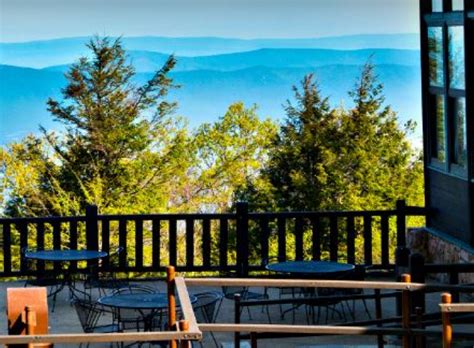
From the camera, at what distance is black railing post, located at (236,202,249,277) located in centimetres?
1180

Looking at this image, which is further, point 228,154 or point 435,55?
point 228,154

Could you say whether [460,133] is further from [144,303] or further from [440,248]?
[144,303]

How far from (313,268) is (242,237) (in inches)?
82.5

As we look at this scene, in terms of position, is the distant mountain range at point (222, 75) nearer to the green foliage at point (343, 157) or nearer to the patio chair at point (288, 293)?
the green foliage at point (343, 157)

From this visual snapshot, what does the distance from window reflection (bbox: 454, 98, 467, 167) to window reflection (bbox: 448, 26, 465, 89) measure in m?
0.20

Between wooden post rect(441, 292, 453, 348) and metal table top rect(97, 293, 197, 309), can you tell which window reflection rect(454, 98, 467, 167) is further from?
A: wooden post rect(441, 292, 453, 348)

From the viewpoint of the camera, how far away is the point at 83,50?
3434cm

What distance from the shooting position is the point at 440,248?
11.5 meters

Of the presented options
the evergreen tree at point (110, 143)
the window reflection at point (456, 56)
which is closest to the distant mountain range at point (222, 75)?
the evergreen tree at point (110, 143)

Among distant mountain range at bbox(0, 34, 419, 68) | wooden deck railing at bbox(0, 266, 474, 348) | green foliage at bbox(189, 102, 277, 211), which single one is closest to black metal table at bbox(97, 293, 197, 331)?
wooden deck railing at bbox(0, 266, 474, 348)

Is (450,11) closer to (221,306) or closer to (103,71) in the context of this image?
(221,306)

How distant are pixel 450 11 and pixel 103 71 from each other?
71.1 ft

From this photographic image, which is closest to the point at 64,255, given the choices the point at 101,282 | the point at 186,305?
the point at 101,282

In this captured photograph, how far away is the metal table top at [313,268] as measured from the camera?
31.9 feet
